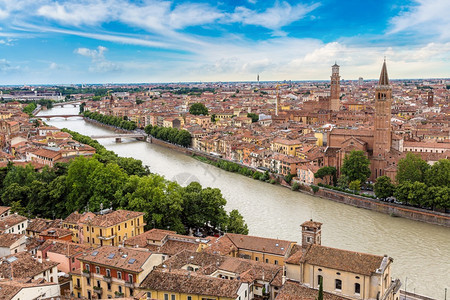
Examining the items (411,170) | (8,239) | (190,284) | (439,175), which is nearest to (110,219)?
(8,239)

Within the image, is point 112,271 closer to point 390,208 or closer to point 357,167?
point 390,208

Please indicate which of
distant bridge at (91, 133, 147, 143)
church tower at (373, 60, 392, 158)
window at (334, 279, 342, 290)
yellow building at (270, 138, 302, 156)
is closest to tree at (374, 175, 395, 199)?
church tower at (373, 60, 392, 158)

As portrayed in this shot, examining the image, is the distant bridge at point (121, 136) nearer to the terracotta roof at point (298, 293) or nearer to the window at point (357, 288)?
the terracotta roof at point (298, 293)

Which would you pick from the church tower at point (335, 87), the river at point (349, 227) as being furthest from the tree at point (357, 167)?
the church tower at point (335, 87)

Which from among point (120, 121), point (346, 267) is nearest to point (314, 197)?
point (346, 267)

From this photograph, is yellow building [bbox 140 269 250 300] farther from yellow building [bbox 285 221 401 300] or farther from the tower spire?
the tower spire
